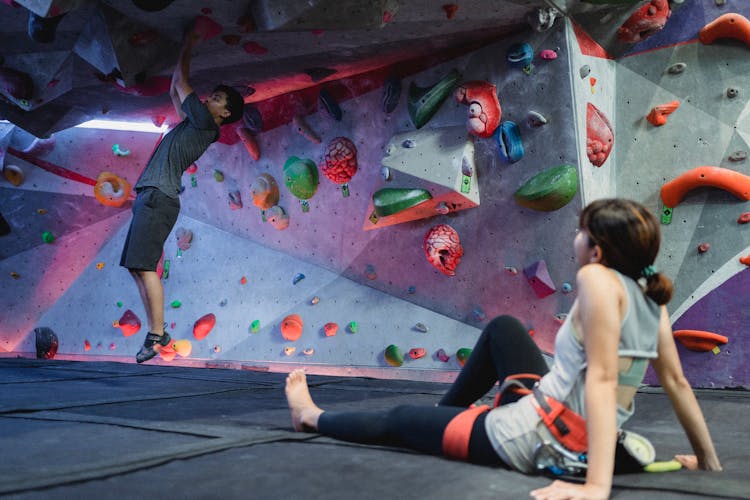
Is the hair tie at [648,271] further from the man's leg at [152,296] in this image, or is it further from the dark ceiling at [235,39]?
the man's leg at [152,296]

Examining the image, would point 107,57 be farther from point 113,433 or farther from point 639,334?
point 639,334

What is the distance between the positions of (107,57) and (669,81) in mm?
3157

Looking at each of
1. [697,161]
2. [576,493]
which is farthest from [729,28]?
[576,493]

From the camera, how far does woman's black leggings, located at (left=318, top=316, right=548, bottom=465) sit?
5.59 feet

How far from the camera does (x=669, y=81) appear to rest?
4.05 m

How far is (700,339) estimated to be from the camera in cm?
384

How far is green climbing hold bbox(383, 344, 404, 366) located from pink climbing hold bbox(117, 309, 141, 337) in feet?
8.25

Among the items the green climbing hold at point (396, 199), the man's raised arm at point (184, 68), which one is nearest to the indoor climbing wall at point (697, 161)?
the green climbing hold at point (396, 199)

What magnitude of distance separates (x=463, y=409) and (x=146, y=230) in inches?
93.4

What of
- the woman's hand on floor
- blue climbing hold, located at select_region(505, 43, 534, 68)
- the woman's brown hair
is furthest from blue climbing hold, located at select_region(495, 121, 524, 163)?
the woman's hand on floor

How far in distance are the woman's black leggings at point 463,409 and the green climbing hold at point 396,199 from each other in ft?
7.81

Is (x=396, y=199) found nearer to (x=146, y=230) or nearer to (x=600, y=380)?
(x=146, y=230)

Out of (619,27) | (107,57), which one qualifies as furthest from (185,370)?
(619,27)

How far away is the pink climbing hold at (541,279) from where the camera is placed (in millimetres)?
4004
